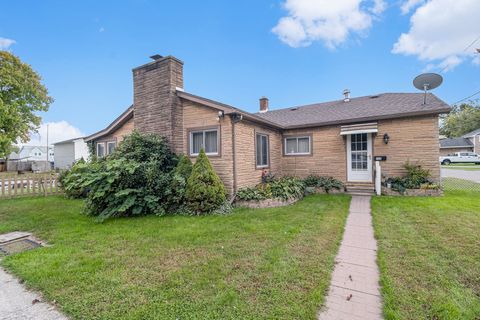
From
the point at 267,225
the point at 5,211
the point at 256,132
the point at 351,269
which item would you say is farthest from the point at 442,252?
the point at 5,211

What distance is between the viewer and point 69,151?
28.1 meters

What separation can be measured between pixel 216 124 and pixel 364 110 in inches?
263

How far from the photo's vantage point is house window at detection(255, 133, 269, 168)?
363 inches

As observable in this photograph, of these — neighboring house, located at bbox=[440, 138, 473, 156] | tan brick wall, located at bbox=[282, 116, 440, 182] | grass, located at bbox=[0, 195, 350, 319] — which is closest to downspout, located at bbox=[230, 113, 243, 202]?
grass, located at bbox=[0, 195, 350, 319]

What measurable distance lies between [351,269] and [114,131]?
11473 millimetres

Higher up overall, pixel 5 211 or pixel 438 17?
pixel 438 17

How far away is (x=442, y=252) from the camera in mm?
3770

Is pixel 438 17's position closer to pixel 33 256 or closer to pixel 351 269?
pixel 351 269

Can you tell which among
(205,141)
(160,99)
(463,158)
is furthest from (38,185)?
(463,158)

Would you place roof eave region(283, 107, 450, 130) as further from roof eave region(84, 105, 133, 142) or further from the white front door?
roof eave region(84, 105, 133, 142)

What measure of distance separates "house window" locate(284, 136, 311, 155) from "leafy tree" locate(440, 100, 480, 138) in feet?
168

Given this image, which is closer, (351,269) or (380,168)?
(351,269)

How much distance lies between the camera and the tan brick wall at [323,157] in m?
9.96

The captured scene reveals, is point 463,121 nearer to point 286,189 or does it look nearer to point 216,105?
point 286,189
